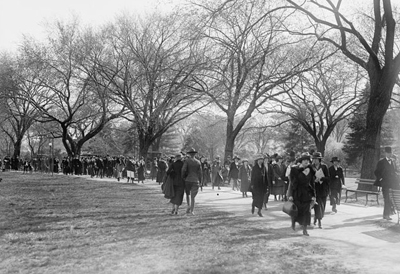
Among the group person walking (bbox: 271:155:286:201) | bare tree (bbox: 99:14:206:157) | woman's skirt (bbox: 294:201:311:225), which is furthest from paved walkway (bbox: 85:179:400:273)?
bare tree (bbox: 99:14:206:157)

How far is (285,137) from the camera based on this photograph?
54906 mm

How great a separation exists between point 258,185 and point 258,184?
28 mm

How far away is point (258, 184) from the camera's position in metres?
12.9

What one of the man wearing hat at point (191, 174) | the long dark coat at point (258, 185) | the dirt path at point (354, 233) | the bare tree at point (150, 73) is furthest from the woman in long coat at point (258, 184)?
the bare tree at point (150, 73)

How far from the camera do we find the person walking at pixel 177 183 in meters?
13.2

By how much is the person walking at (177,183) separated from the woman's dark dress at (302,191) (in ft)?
13.6

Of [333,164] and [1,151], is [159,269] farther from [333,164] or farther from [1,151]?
[1,151]

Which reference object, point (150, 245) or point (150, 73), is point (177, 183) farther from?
point (150, 73)

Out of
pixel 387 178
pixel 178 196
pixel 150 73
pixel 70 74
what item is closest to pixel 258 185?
pixel 178 196

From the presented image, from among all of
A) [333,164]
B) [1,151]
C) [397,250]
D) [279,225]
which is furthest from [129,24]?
[1,151]

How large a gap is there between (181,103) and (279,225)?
26550mm

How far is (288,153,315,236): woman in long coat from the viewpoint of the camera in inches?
384

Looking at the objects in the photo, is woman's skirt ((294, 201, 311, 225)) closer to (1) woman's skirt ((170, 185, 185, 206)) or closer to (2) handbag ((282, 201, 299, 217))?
(2) handbag ((282, 201, 299, 217))

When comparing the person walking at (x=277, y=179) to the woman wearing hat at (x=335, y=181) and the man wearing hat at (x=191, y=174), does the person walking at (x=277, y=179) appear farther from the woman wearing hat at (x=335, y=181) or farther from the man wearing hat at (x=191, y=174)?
the man wearing hat at (x=191, y=174)
